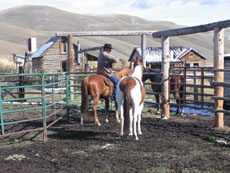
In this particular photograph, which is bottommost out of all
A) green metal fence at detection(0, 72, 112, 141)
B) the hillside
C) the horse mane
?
green metal fence at detection(0, 72, 112, 141)

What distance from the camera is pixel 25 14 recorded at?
14838 centimetres

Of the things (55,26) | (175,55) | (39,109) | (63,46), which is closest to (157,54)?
(175,55)

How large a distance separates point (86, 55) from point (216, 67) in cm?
2605

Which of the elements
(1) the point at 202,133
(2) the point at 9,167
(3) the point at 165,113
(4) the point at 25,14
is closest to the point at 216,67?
(1) the point at 202,133

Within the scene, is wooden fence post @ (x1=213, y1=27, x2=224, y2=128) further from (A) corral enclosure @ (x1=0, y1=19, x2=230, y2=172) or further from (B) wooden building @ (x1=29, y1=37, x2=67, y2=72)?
(B) wooden building @ (x1=29, y1=37, x2=67, y2=72)

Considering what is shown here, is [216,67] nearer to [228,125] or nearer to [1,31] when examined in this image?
[228,125]

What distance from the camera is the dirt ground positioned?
517 centimetres

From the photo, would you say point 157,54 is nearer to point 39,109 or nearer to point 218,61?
point 39,109

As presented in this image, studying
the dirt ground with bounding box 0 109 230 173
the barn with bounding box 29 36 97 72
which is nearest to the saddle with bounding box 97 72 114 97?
the dirt ground with bounding box 0 109 230 173

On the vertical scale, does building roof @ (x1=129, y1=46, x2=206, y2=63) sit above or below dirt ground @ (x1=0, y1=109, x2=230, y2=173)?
above

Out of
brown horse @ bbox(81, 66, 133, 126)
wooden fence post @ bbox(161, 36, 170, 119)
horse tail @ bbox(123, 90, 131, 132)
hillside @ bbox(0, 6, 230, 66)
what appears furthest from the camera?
hillside @ bbox(0, 6, 230, 66)

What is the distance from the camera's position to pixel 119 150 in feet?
20.2

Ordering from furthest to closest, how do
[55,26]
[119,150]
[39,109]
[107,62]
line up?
1. [55,26]
2. [39,109]
3. [107,62]
4. [119,150]

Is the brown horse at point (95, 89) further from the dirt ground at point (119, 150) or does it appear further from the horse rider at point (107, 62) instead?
the dirt ground at point (119, 150)
